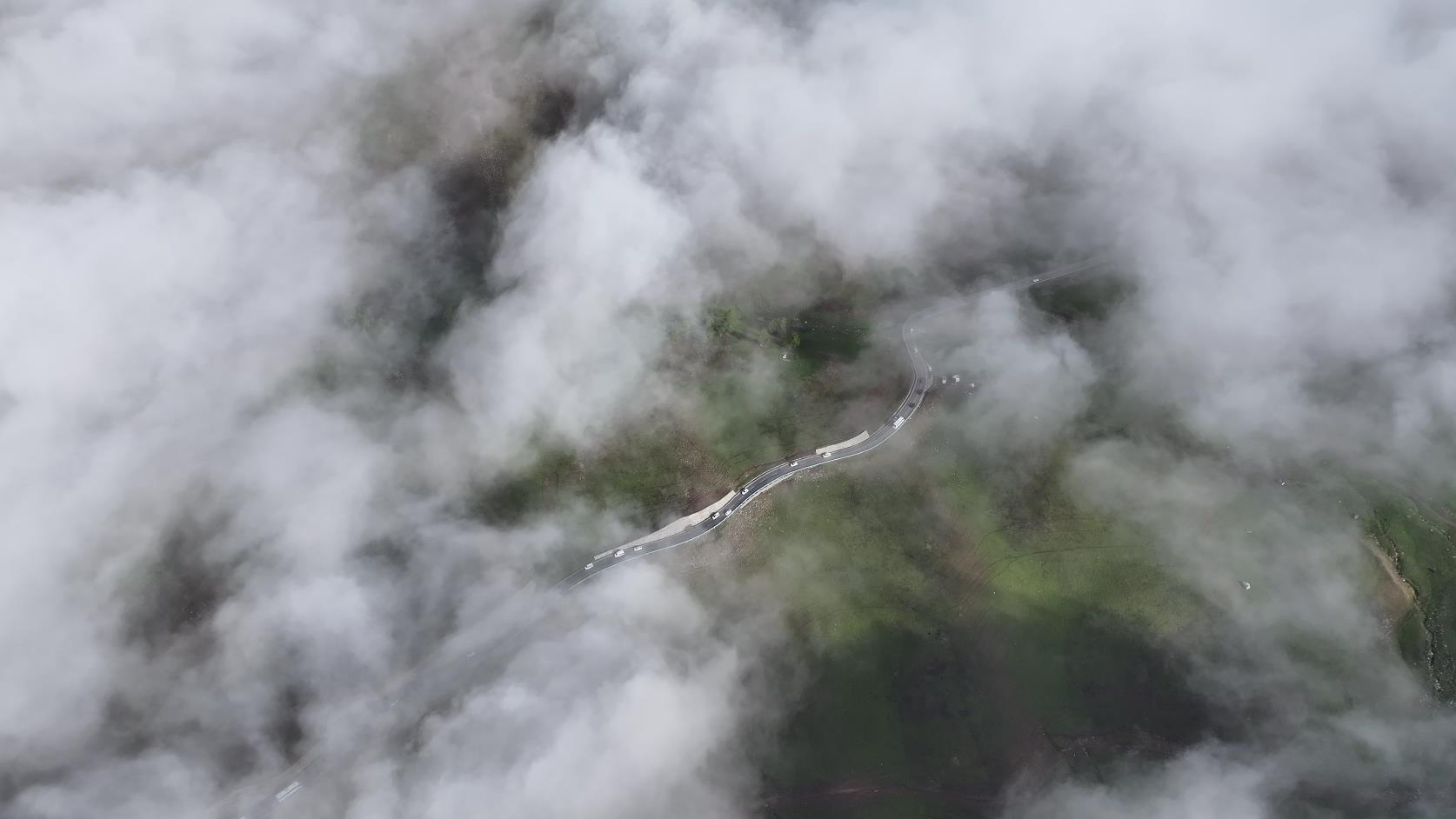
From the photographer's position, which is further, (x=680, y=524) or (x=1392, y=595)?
(x=680, y=524)

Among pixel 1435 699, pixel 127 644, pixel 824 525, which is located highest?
pixel 127 644

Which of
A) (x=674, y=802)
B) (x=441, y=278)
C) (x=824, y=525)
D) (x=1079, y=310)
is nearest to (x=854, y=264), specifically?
(x=1079, y=310)

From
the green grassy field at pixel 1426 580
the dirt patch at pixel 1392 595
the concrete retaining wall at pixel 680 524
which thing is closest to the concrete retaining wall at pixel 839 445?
the concrete retaining wall at pixel 680 524

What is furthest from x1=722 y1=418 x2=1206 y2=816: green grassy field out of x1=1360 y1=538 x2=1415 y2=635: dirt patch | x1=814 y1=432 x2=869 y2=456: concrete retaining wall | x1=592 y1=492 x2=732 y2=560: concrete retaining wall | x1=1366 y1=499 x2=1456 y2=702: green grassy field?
x1=1366 y1=499 x2=1456 y2=702: green grassy field

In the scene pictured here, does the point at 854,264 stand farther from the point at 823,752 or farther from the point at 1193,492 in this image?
the point at 823,752

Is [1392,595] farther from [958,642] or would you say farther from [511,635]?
[511,635]

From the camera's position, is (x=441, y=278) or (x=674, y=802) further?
(x=441, y=278)

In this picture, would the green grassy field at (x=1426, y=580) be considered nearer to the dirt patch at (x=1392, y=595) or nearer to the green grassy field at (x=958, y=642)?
the dirt patch at (x=1392, y=595)

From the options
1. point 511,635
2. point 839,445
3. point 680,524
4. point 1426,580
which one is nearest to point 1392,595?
point 1426,580

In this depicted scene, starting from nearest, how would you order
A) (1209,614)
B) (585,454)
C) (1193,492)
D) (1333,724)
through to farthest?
(1333,724), (1209,614), (1193,492), (585,454)

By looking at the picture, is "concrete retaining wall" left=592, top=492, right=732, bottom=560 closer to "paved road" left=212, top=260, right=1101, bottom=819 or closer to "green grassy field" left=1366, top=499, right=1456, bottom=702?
"paved road" left=212, top=260, right=1101, bottom=819
